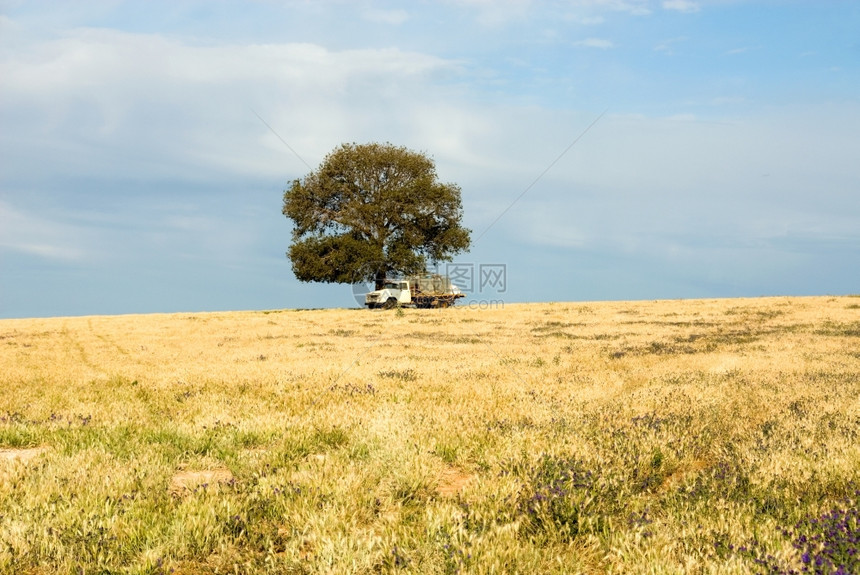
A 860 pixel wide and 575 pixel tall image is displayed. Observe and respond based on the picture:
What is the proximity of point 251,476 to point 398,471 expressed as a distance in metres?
1.49

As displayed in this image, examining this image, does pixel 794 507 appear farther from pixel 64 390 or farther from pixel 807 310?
pixel 807 310

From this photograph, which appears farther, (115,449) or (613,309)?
(613,309)

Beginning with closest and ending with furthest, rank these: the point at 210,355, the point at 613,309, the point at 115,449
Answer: the point at 115,449 → the point at 210,355 → the point at 613,309

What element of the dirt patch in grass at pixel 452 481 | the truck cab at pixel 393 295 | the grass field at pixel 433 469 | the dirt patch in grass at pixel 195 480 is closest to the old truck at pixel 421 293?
the truck cab at pixel 393 295

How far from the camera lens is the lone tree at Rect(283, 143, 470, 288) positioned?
5109 centimetres

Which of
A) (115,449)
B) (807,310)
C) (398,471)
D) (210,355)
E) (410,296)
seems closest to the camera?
(398,471)

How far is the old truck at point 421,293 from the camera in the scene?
4763 centimetres

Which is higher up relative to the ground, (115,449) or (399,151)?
(399,151)

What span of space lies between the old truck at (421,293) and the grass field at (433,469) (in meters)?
32.6

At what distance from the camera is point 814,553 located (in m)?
4.18

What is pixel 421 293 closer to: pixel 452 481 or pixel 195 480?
pixel 452 481

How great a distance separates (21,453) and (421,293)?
40.7 metres

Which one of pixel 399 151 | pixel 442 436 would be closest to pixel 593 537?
pixel 442 436

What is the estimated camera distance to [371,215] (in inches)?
2053
